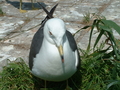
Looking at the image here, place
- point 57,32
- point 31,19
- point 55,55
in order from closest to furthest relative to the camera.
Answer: point 57,32 < point 55,55 < point 31,19

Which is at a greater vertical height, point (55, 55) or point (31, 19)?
point (55, 55)

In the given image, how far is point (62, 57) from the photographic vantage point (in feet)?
6.44

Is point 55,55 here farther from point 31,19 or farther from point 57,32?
point 31,19

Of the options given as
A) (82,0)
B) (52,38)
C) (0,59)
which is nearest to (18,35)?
(0,59)

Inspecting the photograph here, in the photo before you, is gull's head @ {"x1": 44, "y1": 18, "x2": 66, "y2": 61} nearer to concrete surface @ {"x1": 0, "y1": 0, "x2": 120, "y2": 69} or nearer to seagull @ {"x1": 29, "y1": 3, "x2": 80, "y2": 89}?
seagull @ {"x1": 29, "y1": 3, "x2": 80, "y2": 89}

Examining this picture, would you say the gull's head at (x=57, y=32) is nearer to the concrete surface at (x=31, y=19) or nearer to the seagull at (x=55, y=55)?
the seagull at (x=55, y=55)

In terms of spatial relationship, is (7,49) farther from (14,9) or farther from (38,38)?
(14,9)

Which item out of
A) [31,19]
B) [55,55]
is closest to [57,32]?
[55,55]

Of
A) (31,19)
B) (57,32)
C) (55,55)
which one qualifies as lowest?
(31,19)

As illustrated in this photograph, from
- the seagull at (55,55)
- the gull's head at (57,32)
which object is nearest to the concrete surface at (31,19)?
the seagull at (55,55)

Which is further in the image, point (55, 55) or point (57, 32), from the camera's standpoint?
point (55, 55)

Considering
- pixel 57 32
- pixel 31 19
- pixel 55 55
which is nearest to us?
pixel 57 32

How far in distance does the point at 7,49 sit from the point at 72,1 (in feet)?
10.2

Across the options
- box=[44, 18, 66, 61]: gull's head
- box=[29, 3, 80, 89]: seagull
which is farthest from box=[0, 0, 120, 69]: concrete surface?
box=[44, 18, 66, 61]: gull's head
